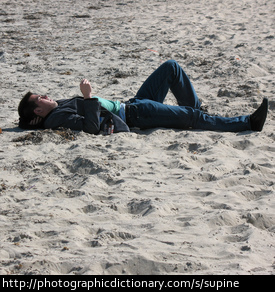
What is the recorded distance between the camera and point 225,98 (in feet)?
19.9

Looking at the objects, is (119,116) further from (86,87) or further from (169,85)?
(169,85)

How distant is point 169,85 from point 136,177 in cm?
161

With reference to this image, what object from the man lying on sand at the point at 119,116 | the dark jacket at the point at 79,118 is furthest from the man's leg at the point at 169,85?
the dark jacket at the point at 79,118

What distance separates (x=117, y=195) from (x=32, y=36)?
20.3 feet

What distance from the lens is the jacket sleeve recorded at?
192 inches

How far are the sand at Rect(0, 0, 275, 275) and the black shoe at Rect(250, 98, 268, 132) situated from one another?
0.08 metres

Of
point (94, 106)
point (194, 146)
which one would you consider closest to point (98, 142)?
point (94, 106)

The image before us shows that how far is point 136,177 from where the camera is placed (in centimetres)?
407

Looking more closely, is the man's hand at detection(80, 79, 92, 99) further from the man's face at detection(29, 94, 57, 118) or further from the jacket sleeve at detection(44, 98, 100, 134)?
the man's face at detection(29, 94, 57, 118)

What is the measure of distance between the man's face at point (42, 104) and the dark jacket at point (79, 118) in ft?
0.18

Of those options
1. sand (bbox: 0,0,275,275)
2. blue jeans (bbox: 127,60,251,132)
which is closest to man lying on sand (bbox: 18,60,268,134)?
blue jeans (bbox: 127,60,251,132)

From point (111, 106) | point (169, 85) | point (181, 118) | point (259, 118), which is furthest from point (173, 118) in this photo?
point (259, 118)

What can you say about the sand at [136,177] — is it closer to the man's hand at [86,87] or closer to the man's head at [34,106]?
the man's head at [34,106]

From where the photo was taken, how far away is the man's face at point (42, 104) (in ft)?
16.0
